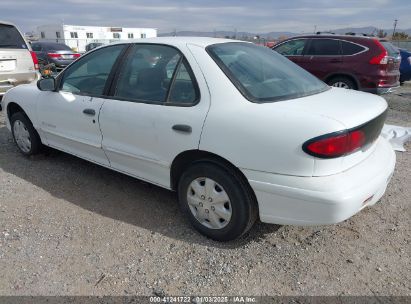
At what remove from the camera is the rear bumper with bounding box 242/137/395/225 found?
2.36m

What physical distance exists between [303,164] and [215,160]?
0.69m

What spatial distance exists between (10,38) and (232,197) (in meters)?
6.46

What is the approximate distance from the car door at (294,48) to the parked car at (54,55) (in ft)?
33.3

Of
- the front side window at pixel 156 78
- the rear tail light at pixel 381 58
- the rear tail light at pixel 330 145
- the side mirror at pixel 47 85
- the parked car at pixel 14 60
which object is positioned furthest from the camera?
the rear tail light at pixel 381 58

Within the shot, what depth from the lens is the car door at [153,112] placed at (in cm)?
285

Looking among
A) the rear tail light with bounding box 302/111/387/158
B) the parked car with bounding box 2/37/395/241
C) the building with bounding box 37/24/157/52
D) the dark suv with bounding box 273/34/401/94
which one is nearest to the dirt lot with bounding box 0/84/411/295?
the parked car with bounding box 2/37/395/241

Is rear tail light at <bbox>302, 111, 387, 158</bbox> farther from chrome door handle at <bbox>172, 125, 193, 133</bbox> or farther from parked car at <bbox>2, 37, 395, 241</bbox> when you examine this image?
chrome door handle at <bbox>172, 125, 193, 133</bbox>

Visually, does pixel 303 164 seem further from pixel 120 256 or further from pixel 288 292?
pixel 120 256

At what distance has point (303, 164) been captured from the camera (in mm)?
2357

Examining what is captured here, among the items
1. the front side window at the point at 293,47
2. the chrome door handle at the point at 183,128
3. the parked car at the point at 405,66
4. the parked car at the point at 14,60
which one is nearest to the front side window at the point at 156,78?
the chrome door handle at the point at 183,128

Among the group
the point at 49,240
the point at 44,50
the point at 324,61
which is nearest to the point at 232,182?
the point at 49,240

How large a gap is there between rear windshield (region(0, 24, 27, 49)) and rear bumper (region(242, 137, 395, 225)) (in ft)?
21.0

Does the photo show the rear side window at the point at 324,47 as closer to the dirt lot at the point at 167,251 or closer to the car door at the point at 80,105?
the dirt lot at the point at 167,251

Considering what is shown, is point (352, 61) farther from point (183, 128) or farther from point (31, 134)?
point (31, 134)
